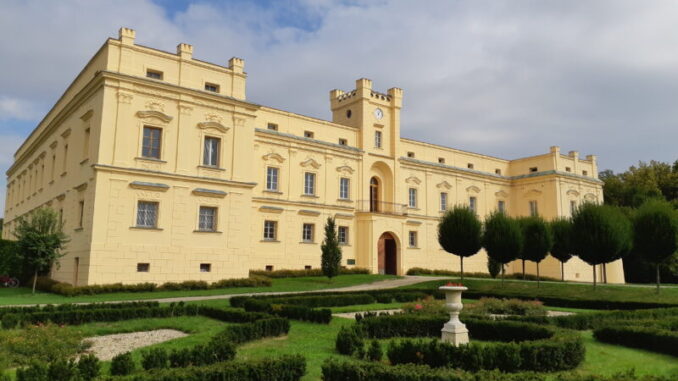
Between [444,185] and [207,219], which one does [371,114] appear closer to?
[444,185]

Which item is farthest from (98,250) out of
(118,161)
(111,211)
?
(118,161)

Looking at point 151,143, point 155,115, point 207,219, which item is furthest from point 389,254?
point 155,115

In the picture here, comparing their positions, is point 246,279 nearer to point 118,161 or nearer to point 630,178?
point 118,161

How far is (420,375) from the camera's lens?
267 inches

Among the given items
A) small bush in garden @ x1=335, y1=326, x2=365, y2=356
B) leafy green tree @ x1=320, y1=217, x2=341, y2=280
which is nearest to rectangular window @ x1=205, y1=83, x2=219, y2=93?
leafy green tree @ x1=320, y1=217, x2=341, y2=280

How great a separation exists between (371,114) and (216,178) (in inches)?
588

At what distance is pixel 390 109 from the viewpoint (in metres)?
38.6

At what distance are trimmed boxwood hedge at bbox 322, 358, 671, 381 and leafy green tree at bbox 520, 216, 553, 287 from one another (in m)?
23.3

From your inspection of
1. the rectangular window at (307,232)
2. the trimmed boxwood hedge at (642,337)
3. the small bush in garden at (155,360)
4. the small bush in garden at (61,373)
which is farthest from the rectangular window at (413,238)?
the small bush in garden at (61,373)

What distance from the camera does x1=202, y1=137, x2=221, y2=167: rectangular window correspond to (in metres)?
26.3

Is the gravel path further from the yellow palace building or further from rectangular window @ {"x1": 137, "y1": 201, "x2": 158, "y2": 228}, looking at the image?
rectangular window @ {"x1": 137, "y1": 201, "x2": 158, "y2": 228}

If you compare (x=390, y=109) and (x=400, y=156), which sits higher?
(x=390, y=109)

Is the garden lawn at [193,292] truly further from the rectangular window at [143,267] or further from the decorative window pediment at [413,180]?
the decorative window pediment at [413,180]

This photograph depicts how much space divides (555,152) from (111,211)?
36.8 meters
